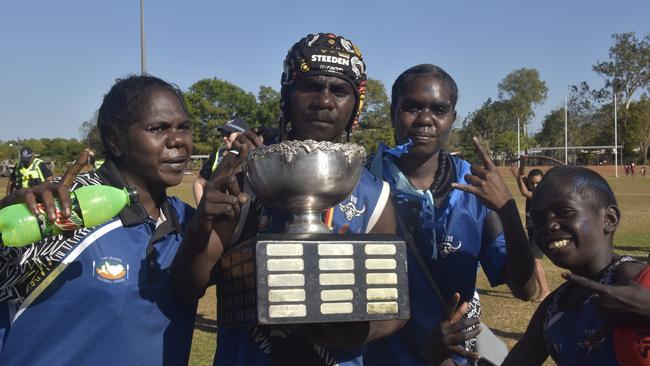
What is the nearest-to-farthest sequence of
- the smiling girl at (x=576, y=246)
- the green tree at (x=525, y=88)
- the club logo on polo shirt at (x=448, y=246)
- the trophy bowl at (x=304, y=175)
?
the trophy bowl at (x=304, y=175) → the smiling girl at (x=576, y=246) → the club logo on polo shirt at (x=448, y=246) → the green tree at (x=525, y=88)

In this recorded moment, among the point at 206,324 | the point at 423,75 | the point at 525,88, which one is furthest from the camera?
the point at 525,88

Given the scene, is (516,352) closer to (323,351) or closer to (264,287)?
(323,351)

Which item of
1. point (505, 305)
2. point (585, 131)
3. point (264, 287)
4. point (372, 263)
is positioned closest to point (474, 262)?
point (372, 263)

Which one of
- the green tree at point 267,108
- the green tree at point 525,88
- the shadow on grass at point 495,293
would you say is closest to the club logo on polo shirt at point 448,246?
the shadow on grass at point 495,293

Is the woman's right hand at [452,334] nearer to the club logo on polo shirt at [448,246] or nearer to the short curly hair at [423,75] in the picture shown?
the club logo on polo shirt at [448,246]

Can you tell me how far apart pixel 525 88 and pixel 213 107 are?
1665 inches

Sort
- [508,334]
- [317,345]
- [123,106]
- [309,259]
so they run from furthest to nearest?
[508,334]
[123,106]
[317,345]
[309,259]

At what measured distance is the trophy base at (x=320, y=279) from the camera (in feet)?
6.20

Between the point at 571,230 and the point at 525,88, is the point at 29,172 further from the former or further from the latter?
A: the point at 525,88

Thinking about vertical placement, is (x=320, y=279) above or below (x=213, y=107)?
below

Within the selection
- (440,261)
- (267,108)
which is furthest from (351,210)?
(267,108)

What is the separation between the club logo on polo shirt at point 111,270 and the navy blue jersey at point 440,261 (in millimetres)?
1086

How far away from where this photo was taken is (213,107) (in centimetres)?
6619

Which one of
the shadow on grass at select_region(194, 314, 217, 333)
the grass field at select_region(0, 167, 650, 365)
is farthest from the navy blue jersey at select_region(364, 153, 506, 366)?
the shadow on grass at select_region(194, 314, 217, 333)
